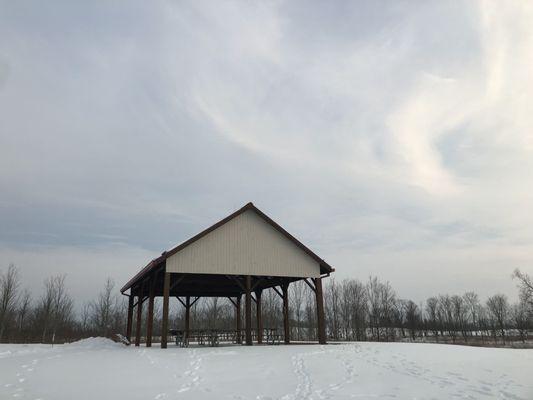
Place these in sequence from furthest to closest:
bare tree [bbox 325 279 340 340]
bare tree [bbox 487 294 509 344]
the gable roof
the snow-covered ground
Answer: bare tree [bbox 487 294 509 344]
bare tree [bbox 325 279 340 340]
the gable roof
the snow-covered ground

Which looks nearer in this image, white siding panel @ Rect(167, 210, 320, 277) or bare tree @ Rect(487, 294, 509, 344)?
white siding panel @ Rect(167, 210, 320, 277)

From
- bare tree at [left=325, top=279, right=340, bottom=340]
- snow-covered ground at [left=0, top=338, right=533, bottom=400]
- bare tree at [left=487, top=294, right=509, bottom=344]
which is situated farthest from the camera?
bare tree at [left=487, top=294, right=509, bottom=344]

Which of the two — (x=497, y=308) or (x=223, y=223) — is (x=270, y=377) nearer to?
(x=223, y=223)

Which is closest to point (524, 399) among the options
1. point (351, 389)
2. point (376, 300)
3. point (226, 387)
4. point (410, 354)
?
point (351, 389)

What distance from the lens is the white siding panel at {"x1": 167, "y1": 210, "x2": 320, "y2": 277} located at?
16.4 metres

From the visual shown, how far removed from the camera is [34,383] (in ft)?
26.8

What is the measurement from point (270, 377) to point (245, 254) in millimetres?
8695

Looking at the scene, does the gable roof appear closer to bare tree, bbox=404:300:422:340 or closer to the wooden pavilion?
the wooden pavilion

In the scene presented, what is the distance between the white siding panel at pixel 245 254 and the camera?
16.4 meters

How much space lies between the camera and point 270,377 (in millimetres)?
8922

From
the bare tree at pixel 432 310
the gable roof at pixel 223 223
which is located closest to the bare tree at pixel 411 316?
the bare tree at pixel 432 310

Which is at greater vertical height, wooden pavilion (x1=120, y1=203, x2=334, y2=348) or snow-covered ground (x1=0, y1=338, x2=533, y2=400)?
wooden pavilion (x1=120, y1=203, x2=334, y2=348)

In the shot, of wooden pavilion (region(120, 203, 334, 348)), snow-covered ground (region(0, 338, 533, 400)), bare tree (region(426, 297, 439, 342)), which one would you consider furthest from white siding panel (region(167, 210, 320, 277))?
bare tree (region(426, 297, 439, 342))

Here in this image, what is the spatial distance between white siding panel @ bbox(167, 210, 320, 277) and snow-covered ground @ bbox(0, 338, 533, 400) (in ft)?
13.9
